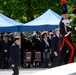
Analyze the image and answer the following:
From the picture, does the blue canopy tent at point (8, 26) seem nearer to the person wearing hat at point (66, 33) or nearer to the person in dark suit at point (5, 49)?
the person in dark suit at point (5, 49)

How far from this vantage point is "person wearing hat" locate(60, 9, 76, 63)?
12.1 meters

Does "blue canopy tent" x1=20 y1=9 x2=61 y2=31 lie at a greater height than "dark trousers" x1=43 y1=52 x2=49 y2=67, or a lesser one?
greater

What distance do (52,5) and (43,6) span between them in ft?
2.73

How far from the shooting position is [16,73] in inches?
523

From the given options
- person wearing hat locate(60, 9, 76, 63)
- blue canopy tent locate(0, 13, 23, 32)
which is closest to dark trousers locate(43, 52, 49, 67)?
blue canopy tent locate(0, 13, 23, 32)

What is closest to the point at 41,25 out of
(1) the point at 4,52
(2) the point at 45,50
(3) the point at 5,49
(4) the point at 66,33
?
(2) the point at 45,50

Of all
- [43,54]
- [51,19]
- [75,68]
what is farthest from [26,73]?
[75,68]

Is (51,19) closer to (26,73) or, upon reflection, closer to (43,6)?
(26,73)

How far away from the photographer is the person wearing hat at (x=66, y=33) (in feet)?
39.7

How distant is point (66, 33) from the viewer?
1206 cm

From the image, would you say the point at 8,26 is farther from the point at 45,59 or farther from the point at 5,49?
the point at 45,59

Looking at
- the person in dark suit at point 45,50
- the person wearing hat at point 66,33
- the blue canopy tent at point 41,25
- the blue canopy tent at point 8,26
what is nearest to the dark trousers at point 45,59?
the person in dark suit at point 45,50

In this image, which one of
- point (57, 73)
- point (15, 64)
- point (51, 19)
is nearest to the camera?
point (57, 73)

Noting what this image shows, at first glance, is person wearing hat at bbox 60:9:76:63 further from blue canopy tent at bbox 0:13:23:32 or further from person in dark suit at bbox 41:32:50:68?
blue canopy tent at bbox 0:13:23:32
